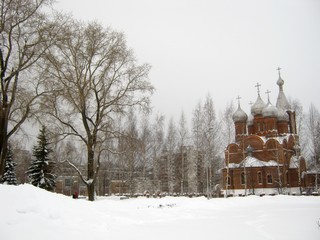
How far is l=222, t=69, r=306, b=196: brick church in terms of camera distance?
4809 cm

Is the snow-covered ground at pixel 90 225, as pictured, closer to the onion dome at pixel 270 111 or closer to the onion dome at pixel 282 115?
the onion dome at pixel 270 111

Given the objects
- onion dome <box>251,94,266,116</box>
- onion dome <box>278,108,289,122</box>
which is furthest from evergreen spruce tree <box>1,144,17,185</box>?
onion dome <box>278,108,289,122</box>

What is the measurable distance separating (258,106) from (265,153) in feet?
27.0

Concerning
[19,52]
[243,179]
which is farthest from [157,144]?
[19,52]

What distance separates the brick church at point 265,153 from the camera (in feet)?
158

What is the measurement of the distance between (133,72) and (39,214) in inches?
668

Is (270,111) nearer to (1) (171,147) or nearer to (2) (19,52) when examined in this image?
(1) (171,147)

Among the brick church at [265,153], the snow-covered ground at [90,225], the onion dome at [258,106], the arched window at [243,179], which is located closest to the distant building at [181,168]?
the brick church at [265,153]

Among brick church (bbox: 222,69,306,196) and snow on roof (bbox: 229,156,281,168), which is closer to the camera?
brick church (bbox: 222,69,306,196)

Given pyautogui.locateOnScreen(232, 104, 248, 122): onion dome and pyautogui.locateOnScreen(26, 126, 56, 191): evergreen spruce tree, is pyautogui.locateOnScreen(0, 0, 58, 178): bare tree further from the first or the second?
pyautogui.locateOnScreen(232, 104, 248, 122): onion dome

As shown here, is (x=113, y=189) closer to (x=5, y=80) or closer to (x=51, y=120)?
(x=51, y=120)

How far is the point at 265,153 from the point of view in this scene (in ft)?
168

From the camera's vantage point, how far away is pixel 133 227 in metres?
12.0

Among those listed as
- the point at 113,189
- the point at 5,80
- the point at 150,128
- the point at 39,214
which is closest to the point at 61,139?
the point at 5,80
